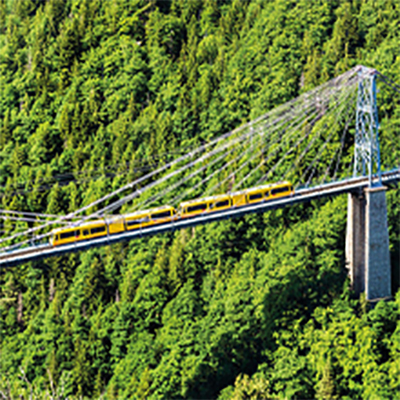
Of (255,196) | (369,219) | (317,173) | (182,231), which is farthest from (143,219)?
(182,231)

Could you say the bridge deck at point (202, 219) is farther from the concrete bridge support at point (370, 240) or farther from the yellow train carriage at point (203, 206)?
the concrete bridge support at point (370, 240)

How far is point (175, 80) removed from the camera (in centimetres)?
11106

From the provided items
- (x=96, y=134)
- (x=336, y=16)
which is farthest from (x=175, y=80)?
(x=336, y=16)

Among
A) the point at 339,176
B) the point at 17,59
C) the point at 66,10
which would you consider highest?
the point at 66,10

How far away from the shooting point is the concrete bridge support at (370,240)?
7362 cm

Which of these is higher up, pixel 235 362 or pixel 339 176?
pixel 339 176

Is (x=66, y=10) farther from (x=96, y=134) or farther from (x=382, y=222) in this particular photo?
(x=382, y=222)

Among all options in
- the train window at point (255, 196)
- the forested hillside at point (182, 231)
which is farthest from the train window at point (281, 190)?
the forested hillside at point (182, 231)

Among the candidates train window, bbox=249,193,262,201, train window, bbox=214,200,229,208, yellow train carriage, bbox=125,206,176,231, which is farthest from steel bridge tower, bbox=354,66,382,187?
yellow train carriage, bbox=125,206,176,231

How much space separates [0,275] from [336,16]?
162 ft

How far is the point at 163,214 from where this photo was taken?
2899 inches

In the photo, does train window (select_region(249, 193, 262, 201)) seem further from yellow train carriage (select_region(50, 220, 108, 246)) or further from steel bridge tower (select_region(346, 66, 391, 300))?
yellow train carriage (select_region(50, 220, 108, 246))

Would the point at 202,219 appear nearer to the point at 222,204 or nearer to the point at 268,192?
the point at 222,204

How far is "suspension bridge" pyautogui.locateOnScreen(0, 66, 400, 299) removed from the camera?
73.2m
